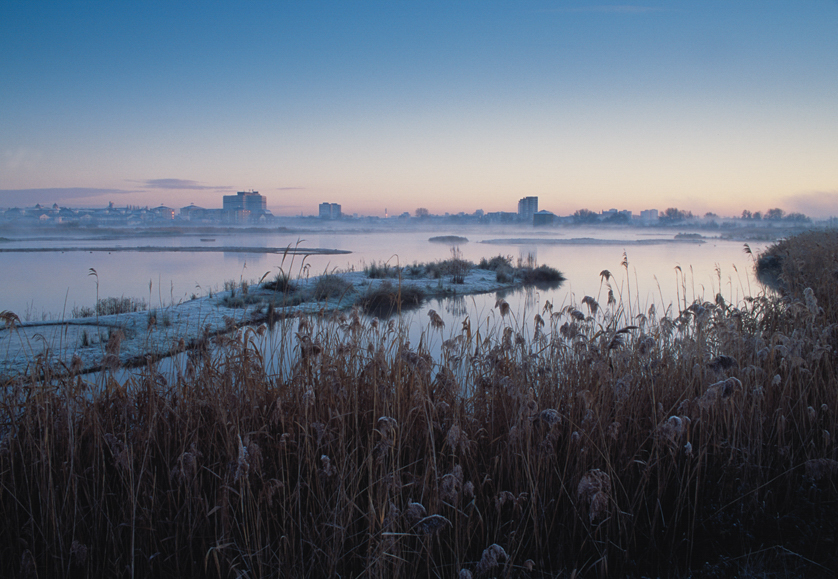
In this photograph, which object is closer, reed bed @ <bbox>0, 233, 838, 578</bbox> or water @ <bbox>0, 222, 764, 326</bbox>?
reed bed @ <bbox>0, 233, 838, 578</bbox>

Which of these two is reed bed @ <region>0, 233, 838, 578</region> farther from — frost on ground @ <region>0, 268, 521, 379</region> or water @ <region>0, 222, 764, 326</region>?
water @ <region>0, 222, 764, 326</region>

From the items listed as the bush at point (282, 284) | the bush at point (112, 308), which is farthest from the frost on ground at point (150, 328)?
the bush at point (112, 308)

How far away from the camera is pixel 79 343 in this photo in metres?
7.06

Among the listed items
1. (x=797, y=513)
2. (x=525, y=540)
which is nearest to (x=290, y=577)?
(x=525, y=540)

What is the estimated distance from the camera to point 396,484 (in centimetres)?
200

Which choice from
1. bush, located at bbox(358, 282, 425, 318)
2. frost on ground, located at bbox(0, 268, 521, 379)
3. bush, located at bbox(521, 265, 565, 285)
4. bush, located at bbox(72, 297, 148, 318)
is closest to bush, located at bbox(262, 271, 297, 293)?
frost on ground, located at bbox(0, 268, 521, 379)

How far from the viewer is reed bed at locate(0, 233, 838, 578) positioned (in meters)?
2.07

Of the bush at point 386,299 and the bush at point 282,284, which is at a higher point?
the bush at point 282,284

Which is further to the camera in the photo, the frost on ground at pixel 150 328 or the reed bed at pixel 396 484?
the frost on ground at pixel 150 328

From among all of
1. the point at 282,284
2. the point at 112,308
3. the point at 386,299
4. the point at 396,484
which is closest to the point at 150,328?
the point at 396,484

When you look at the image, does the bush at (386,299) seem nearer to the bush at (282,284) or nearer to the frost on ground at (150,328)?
the frost on ground at (150,328)

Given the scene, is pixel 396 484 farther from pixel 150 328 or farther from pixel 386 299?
pixel 386 299

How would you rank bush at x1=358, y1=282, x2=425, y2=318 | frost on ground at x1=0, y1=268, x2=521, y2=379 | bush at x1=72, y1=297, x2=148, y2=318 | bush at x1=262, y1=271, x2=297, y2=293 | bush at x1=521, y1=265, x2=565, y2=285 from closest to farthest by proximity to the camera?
1. bush at x1=262, y1=271, x2=297, y2=293
2. frost on ground at x1=0, y1=268, x2=521, y2=379
3. bush at x1=72, y1=297, x2=148, y2=318
4. bush at x1=358, y1=282, x2=425, y2=318
5. bush at x1=521, y1=265, x2=565, y2=285

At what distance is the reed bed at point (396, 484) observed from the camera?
2.07 metres
